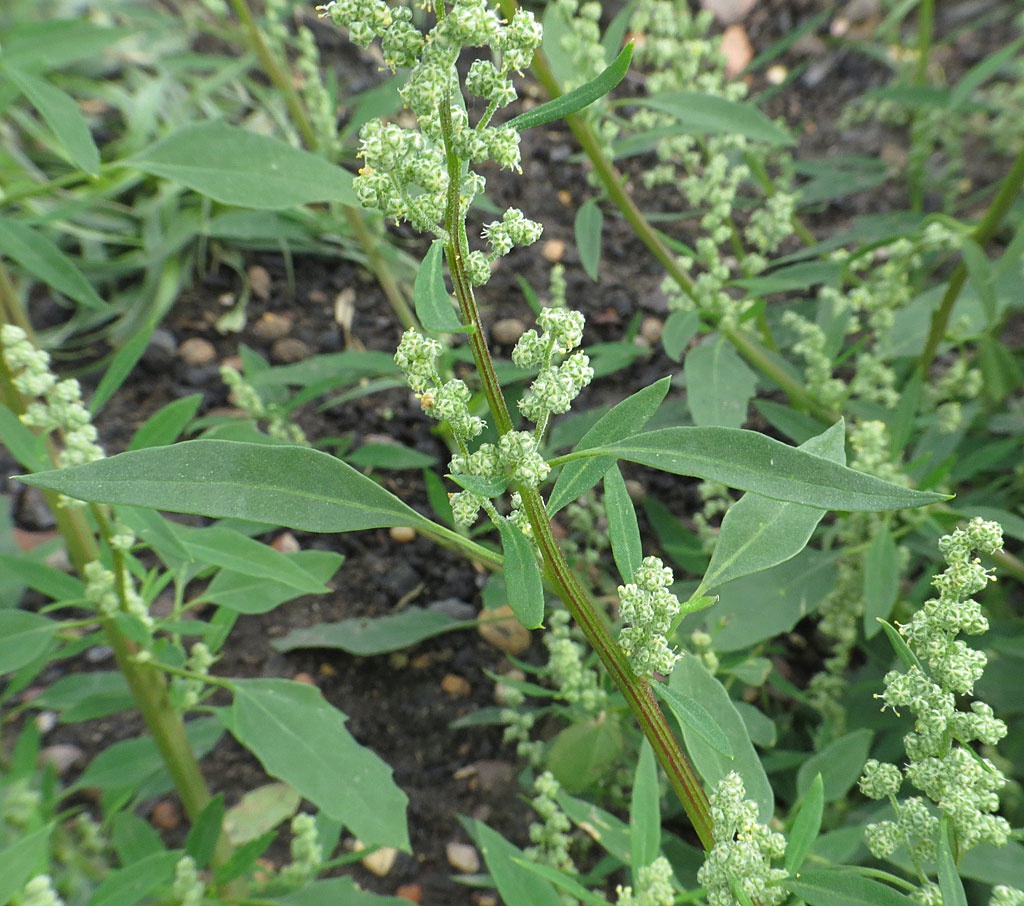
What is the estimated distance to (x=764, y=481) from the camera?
32.2 inches

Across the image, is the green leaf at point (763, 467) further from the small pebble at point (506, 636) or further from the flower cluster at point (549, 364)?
the small pebble at point (506, 636)

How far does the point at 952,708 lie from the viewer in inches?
36.5

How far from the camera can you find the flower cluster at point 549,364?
847 mm

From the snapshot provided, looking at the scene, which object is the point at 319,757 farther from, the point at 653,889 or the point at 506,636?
the point at 506,636

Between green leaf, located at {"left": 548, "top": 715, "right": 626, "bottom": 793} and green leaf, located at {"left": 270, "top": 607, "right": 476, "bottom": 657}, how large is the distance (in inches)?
21.8

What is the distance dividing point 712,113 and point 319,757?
144cm

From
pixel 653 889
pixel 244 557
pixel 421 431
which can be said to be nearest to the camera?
pixel 653 889

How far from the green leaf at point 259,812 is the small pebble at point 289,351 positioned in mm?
1344

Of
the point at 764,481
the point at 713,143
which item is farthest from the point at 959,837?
the point at 713,143

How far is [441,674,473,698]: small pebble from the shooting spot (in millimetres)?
2393

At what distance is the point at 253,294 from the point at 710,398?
6.38 ft

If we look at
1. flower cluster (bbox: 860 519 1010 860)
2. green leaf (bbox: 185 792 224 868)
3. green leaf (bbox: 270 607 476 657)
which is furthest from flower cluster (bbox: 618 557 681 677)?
green leaf (bbox: 270 607 476 657)

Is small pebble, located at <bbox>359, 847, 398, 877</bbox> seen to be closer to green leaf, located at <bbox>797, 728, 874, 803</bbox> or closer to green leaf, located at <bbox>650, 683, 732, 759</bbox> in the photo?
green leaf, located at <bbox>797, 728, 874, 803</bbox>

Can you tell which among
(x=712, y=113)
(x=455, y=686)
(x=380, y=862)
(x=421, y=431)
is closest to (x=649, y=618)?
(x=712, y=113)
